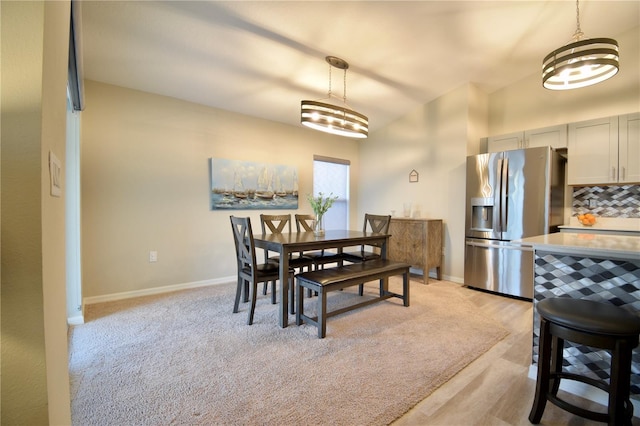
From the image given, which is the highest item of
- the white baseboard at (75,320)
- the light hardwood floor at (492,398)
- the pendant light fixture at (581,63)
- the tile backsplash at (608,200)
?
the pendant light fixture at (581,63)

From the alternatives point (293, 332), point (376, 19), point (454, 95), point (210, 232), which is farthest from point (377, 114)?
point (293, 332)

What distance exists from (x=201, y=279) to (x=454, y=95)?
4.50 metres

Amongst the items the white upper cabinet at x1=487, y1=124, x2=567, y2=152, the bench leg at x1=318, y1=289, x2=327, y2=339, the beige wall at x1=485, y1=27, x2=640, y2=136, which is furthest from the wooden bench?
the beige wall at x1=485, y1=27, x2=640, y2=136

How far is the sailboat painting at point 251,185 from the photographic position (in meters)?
3.89

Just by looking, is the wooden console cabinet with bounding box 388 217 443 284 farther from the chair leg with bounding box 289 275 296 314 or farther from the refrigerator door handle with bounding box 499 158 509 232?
the chair leg with bounding box 289 275 296 314

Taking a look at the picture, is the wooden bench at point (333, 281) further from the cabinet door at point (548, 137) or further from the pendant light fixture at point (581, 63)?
the cabinet door at point (548, 137)

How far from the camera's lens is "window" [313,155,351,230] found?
5.09m

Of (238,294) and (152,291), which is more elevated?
(238,294)

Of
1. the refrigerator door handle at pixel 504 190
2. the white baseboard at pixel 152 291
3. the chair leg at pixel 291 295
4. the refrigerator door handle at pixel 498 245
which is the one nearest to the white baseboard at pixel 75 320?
the white baseboard at pixel 152 291

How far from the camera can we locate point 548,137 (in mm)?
3660

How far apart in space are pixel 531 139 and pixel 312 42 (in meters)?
3.16

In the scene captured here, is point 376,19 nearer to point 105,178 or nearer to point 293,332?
point 293,332

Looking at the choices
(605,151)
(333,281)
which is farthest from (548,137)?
(333,281)

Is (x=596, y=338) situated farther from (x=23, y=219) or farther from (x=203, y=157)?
(x=203, y=157)
